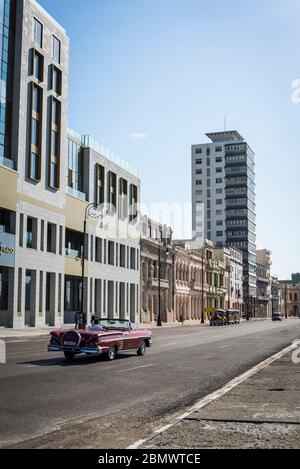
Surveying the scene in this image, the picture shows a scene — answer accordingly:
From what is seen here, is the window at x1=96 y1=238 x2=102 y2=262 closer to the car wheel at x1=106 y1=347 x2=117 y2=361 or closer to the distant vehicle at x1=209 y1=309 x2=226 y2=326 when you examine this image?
the distant vehicle at x1=209 y1=309 x2=226 y2=326

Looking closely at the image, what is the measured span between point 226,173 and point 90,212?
118920 mm

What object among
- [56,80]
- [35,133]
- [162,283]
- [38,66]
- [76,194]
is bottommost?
[162,283]

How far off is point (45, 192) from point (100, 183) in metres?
15.6

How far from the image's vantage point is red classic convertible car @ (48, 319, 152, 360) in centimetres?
1827

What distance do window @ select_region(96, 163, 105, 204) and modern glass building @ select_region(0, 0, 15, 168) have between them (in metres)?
19.1

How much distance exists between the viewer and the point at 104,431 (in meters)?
8.10

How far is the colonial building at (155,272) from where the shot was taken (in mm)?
77875

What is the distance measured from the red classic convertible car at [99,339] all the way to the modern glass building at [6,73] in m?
30.3

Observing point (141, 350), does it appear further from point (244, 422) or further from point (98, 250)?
point (98, 250)

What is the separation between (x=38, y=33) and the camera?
176ft

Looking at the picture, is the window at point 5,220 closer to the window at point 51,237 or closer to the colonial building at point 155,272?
the window at point 51,237

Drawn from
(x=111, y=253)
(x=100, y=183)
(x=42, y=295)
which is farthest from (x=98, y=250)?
(x=42, y=295)
